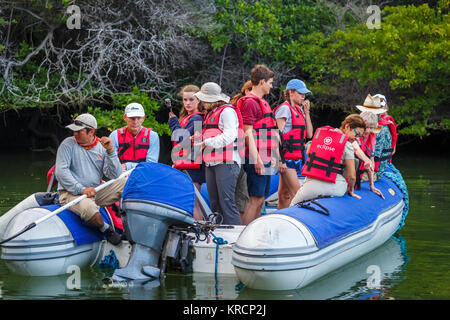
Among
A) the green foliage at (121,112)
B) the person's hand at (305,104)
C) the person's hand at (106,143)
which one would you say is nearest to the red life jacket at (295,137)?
the person's hand at (305,104)

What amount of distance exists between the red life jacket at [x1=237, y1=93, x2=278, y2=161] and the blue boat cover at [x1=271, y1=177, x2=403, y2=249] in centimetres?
80

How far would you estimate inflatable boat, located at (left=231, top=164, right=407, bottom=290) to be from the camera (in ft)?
17.3

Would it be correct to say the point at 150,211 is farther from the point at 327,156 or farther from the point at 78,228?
the point at 327,156

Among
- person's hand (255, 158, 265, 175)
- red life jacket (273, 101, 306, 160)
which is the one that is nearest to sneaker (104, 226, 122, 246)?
person's hand (255, 158, 265, 175)

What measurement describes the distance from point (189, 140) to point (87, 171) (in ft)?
3.63

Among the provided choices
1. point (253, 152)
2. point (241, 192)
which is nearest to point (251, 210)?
point (241, 192)

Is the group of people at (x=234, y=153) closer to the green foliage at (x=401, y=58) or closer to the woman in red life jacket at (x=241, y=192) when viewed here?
the woman in red life jacket at (x=241, y=192)

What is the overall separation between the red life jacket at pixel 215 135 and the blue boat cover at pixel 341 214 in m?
0.78

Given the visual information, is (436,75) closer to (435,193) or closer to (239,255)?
(435,193)

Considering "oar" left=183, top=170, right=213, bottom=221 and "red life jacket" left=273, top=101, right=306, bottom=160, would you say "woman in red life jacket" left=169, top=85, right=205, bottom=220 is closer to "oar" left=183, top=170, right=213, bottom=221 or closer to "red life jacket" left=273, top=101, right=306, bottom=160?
"oar" left=183, top=170, right=213, bottom=221

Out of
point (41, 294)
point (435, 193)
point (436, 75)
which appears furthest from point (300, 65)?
point (41, 294)

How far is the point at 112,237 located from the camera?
613cm
